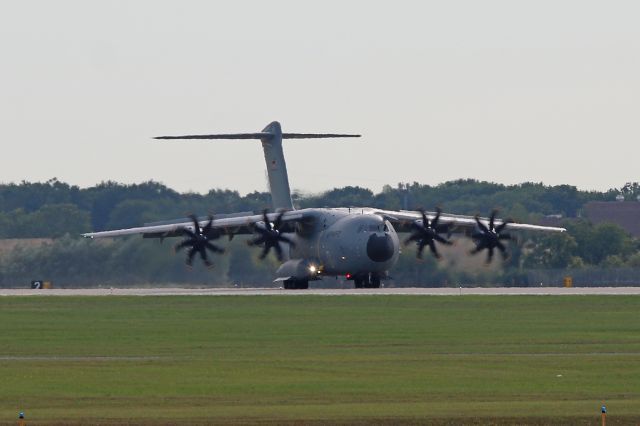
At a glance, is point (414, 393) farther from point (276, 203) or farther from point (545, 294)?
point (276, 203)

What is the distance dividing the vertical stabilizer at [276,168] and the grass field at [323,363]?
70.7 ft

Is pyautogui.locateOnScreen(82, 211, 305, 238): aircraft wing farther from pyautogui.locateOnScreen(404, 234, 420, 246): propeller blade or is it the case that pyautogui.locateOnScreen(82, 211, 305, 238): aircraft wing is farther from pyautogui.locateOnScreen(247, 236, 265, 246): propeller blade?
pyautogui.locateOnScreen(404, 234, 420, 246): propeller blade

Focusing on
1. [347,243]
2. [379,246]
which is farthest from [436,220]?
[347,243]

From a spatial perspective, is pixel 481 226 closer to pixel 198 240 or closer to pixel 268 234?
pixel 268 234

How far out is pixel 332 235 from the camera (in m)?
73.9

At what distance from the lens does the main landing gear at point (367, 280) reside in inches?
2985

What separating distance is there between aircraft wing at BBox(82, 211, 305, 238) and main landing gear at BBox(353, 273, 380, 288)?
4.02 m

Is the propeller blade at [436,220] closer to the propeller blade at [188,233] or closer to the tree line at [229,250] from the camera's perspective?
the tree line at [229,250]

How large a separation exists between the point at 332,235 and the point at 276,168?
8.36 meters

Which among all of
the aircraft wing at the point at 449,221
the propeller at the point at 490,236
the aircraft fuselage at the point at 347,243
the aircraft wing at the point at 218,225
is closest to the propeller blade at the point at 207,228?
the aircraft wing at the point at 218,225

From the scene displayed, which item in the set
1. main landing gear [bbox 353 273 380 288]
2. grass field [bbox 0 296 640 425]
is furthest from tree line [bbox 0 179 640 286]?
grass field [bbox 0 296 640 425]

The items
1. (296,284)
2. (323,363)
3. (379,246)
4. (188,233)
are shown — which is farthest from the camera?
(296,284)

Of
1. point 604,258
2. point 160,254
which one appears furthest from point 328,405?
point 604,258

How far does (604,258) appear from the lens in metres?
94.4
